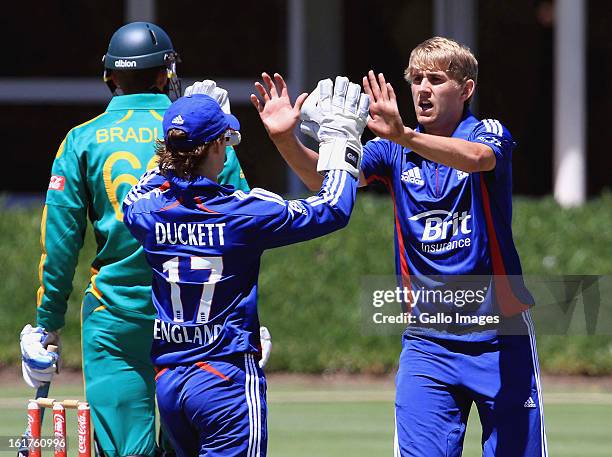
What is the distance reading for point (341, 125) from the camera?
5.05m

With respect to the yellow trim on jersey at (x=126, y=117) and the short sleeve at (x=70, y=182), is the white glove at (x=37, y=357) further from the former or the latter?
the yellow trim on jersey at (x=126, y=117)

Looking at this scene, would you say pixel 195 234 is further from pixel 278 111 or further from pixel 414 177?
pixel 414 177

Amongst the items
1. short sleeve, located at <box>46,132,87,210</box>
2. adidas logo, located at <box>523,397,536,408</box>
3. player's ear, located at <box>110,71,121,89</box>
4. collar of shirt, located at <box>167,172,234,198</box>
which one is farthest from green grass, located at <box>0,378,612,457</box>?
collar of shirt, located at <box>167,172,234,198</box>

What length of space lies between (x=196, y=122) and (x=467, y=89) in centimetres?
128

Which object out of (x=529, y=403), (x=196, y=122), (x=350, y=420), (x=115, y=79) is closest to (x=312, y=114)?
(x=196, y=122)

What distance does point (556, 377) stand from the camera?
12.0 metres

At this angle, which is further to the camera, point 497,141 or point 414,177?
point 414,177

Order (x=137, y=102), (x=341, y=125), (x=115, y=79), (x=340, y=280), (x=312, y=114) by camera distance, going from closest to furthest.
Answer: (x=341, y=125), (x=312, y=114), (x=137, y=102), (x=115, y=79), (x=340, y=280)

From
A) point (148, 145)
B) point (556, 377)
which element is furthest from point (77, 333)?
point (148, 145)

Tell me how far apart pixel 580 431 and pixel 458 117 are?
4.22 metres

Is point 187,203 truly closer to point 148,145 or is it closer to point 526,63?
point 148,145

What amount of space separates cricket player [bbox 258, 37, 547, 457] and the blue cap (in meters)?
0.41

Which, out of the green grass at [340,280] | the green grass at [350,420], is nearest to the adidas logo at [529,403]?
the green grass at [350,420]

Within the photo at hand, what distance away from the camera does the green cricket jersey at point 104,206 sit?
18.3 ft
